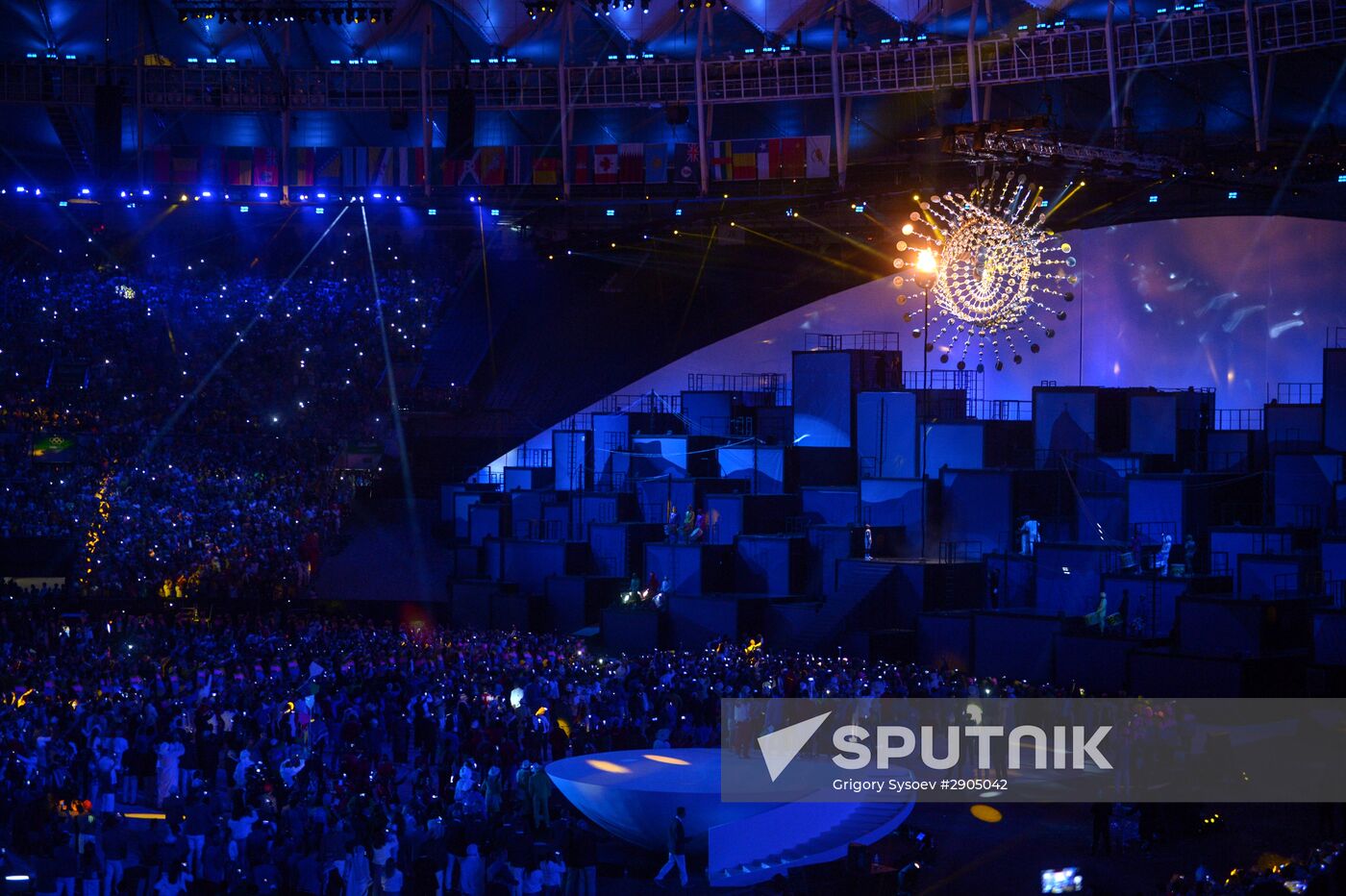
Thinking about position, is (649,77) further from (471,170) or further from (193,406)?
(193,406)

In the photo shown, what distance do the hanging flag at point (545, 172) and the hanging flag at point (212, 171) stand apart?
8712 mm

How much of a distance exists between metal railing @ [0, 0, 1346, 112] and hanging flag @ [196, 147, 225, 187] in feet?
5.71

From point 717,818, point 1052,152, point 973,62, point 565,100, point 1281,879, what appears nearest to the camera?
point 1281,879

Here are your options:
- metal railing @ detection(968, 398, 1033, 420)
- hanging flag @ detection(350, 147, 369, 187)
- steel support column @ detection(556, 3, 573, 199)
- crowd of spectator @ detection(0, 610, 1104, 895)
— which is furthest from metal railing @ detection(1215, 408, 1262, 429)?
hanging flag @ detection(350, 147, 369, 187)

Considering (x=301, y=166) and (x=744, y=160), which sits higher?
(x=301, y=166)

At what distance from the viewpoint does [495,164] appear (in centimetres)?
4050

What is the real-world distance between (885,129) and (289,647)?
24.2 metres

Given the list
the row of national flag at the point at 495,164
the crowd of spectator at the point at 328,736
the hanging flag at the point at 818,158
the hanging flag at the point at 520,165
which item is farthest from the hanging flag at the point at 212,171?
the crowd of spectator at the point at 328,736

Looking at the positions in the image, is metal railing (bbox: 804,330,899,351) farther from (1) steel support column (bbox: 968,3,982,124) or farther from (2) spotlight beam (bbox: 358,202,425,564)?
(2) spotlight beam (bbox: 358,202,425,564)

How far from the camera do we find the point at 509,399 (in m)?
40.7

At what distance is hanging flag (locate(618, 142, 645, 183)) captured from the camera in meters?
39.9

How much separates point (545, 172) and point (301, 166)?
22.8 feet

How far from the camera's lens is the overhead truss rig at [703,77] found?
34.0 m

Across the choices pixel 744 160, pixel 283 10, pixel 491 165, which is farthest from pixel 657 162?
pixel 283 10
